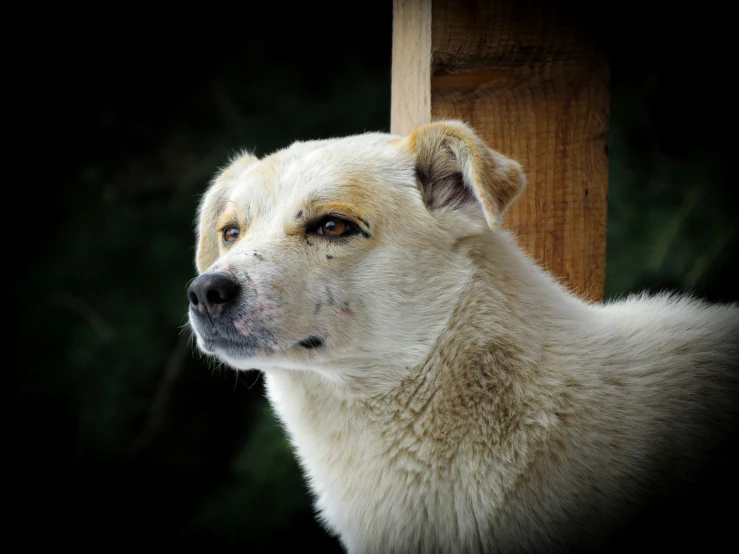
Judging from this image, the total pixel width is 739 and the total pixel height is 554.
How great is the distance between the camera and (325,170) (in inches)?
82.3

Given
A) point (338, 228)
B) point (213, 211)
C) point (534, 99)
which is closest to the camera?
point (338, 228)

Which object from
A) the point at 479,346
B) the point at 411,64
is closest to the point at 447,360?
the point at 479,346

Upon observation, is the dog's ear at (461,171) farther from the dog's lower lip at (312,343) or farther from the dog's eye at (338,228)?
the dog's lower lip at (312,343)

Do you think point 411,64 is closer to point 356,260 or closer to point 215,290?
point 356,260

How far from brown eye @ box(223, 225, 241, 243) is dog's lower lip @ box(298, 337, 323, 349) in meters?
0.49

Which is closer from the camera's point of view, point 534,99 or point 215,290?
point 215,290

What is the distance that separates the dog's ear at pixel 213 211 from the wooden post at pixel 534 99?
0.62m

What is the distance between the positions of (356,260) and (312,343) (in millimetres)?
246

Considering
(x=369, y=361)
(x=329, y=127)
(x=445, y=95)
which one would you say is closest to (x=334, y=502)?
(x=369, y=361)

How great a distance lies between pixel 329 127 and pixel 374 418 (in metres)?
3.82

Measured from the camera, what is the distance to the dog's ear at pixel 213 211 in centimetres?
256

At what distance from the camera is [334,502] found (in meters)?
2.10

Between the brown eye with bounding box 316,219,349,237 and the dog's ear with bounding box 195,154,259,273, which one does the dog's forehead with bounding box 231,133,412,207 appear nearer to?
the brown eye with bounding box 316,219,349,237

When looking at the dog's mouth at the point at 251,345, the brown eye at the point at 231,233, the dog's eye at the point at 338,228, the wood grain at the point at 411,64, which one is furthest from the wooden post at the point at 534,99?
the dog's mouth at the point at 251,345
